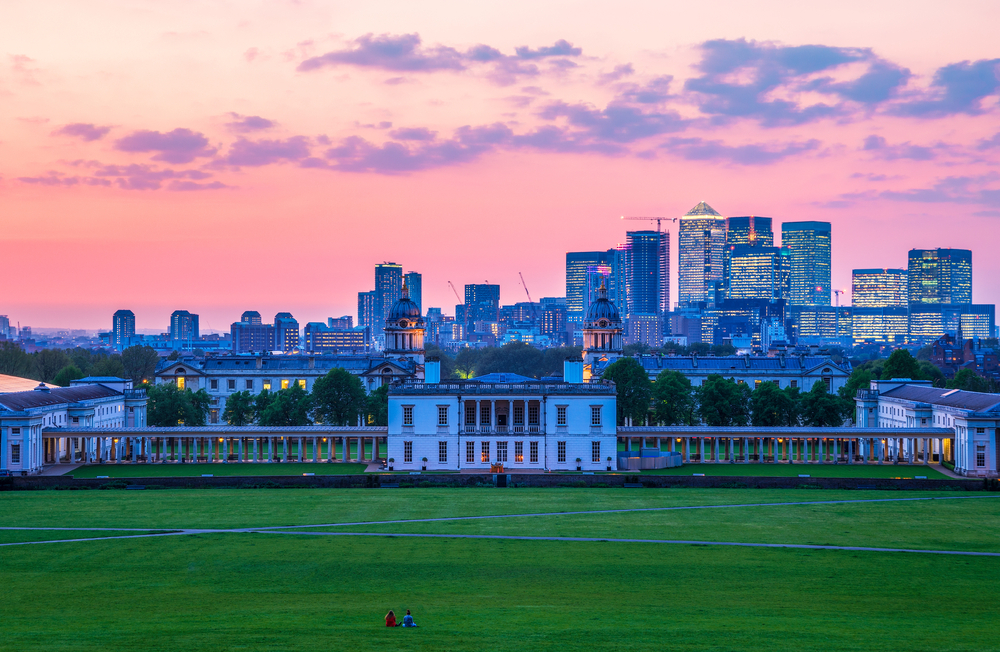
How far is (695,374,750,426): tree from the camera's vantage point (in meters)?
119

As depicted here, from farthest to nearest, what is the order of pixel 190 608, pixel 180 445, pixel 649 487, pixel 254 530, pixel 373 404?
pixel 373 404 < pixel 180 445 < pixel 649 487 < pixel 254 530 < pixel 190 608

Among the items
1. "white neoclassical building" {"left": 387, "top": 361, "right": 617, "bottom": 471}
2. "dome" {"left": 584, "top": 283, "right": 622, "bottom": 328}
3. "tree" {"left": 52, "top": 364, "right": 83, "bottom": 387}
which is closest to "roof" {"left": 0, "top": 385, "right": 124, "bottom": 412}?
"tree" {"left": 52, "top": 364, "right": 83, "bottom": 387}

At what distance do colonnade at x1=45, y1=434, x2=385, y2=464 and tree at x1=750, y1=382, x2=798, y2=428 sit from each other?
139 ft

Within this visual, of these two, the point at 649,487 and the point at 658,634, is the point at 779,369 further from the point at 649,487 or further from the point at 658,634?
the point at 658,634

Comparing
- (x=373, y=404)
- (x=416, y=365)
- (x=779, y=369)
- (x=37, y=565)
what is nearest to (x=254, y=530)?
(x=37, y=565)

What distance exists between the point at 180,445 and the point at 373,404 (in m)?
24.2

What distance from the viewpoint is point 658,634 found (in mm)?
41031

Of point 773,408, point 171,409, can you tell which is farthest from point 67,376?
point 773,408

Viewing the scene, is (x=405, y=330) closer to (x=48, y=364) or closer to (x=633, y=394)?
(x=633, y=394)

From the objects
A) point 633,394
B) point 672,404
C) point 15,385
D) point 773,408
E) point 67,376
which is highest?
point 67,376

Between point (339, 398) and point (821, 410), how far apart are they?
5490cm

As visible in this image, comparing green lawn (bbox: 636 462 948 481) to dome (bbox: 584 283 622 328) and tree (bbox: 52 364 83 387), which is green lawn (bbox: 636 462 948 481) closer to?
dome (bbox: 584 283 622 328)

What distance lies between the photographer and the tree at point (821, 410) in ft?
385

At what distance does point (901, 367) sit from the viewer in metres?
138
